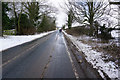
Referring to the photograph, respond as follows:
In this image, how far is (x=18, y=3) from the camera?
62.8 feet

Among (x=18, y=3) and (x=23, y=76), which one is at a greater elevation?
(x=18, y=3)

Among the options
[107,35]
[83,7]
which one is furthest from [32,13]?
[107,35]

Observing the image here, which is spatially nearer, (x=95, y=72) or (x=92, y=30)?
(x=95, y=72)

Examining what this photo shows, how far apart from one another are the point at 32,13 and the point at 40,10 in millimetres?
4801

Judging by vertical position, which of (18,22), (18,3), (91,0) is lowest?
(18,22)

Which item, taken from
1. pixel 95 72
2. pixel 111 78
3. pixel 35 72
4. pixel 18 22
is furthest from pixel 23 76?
pixel 18 22

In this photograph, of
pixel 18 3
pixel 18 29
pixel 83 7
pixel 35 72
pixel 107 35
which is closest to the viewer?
pixel 35 72

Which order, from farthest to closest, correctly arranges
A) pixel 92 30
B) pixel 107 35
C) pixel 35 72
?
pixel 92 30
pixel 107 35
pixel 35 72

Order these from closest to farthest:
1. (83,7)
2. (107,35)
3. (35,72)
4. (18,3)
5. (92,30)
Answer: (35,72) < (107,35) < (83,7) < (92,30) < (18,3)

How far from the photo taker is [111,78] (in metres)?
3.11

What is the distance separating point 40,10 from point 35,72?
26519mm

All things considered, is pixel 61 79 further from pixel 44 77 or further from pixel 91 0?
pixel 91 0

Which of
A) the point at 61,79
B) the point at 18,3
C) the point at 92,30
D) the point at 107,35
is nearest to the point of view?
the point at 61,79

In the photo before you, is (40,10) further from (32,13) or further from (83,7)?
(83,7)
